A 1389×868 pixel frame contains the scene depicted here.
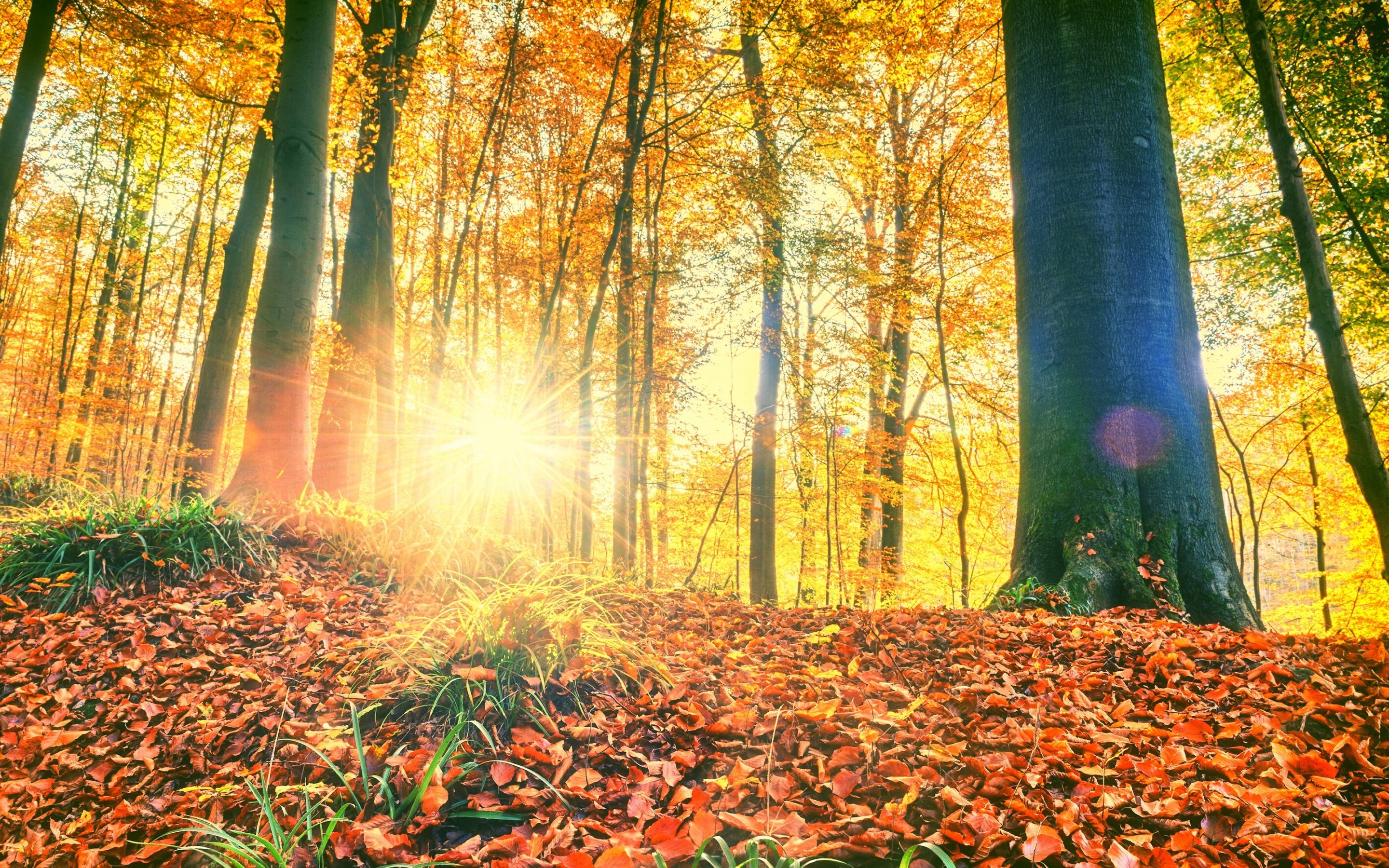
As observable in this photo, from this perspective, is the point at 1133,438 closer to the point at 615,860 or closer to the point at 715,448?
the point at 615,860

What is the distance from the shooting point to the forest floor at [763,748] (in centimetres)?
122

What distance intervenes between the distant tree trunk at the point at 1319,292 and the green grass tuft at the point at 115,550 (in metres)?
5.21

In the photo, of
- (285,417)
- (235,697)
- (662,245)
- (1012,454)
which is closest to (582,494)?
(662,245)

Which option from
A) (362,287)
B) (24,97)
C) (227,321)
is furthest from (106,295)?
(362,287)

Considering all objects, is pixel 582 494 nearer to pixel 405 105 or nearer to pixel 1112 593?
pixel 405 105

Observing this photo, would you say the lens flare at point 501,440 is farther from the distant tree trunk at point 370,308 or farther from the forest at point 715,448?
the distant tree trunk at point 370,308

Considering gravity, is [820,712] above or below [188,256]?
below

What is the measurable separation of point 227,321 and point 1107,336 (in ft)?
27.2

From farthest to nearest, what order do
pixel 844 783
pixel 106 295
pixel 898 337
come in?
pixel 106 295 → pixel 898 337 → pixel 844 783

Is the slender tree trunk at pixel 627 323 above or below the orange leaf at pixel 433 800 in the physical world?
above

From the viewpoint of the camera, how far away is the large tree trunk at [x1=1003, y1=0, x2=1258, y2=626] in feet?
9.32

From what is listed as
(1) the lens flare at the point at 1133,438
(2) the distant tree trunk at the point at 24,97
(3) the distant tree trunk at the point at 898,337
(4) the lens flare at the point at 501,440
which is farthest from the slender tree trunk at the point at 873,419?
(2) the distant tree trunk at the point at 24,97

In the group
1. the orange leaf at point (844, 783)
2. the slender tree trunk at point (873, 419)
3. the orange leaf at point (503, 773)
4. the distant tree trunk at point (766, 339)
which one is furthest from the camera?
the slender tree trunk at point (873, 419)

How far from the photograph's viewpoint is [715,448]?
1107 cm
